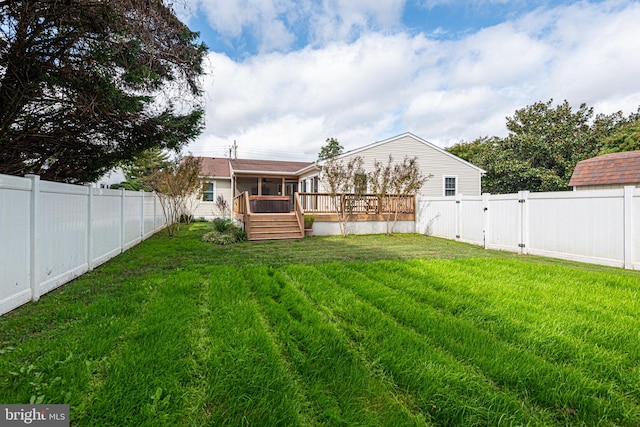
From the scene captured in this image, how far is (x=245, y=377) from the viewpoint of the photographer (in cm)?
214

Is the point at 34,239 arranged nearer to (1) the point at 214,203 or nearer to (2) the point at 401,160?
(2) the point at 401,160

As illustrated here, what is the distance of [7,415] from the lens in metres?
1.77

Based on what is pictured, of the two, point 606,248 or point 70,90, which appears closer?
point 70,90

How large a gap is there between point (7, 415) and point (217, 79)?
6.80 meters

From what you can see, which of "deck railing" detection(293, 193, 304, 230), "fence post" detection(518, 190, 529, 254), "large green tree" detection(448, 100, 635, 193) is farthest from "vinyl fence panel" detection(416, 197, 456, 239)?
"large green tree" detection(448, 100, 635, 193)

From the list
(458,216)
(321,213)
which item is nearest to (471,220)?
(458,216)

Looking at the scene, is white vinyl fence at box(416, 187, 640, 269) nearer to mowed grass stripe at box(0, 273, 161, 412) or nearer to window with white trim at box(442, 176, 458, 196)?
window with white trim at box(442, 176, 458, 196)

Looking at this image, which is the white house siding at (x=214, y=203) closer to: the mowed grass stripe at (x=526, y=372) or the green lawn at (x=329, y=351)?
the green lawn at (x=329, y=351)

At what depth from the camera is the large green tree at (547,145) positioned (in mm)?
19922

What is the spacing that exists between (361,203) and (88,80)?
942 cm

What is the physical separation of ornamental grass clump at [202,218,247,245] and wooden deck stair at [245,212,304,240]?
1.11 feet

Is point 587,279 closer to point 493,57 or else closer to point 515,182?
point 493,57

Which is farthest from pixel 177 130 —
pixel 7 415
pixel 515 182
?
pixel 515 182

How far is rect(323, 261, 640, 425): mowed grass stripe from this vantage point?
1.88 m
